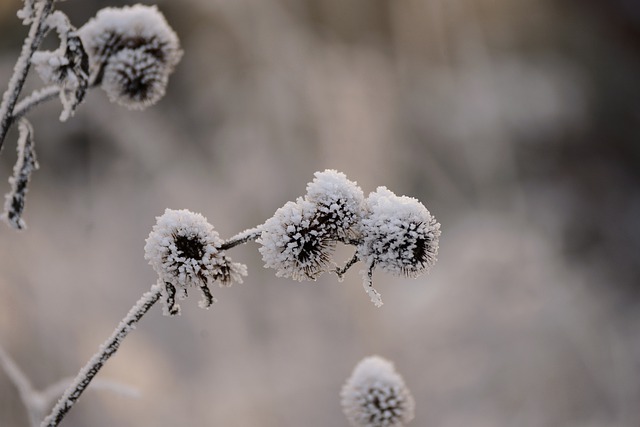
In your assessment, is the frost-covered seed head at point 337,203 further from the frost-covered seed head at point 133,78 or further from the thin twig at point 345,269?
the frost-covered seed head at point 133,78

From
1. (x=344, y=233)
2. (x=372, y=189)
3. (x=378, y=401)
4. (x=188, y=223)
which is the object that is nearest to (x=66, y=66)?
(x=188, y=223)

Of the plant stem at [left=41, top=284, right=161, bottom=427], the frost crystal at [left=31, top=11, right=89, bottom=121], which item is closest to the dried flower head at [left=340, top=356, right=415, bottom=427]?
the plant stem at [left=41, top=284, right=161, bottom=427]

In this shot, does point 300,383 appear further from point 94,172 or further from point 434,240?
point 434,240

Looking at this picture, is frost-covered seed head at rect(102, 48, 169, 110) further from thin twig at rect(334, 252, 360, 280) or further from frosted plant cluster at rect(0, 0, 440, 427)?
thin twig at rect(334, 252, 360, 280)

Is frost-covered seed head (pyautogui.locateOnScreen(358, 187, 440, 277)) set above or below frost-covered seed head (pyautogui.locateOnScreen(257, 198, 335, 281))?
above

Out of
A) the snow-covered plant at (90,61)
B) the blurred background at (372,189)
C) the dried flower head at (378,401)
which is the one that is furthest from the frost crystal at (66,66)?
the blurred background at (372,189)

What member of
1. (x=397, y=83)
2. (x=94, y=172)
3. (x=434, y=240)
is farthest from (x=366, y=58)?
(x=434, y=240)

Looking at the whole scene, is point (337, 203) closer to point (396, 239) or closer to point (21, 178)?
point (396, 239)
